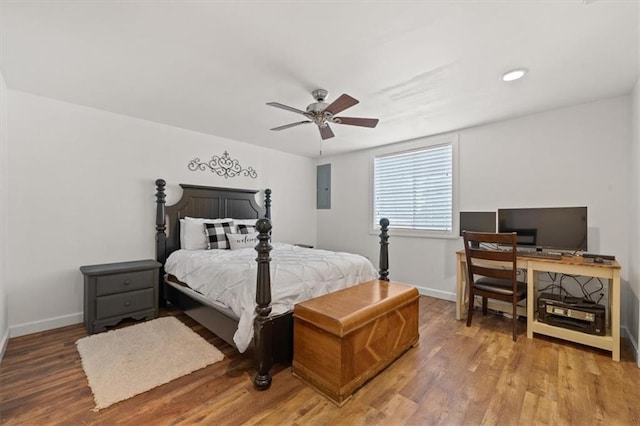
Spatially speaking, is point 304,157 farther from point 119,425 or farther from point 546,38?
point 119,425

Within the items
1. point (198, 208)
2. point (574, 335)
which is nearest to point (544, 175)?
point (574, 335)

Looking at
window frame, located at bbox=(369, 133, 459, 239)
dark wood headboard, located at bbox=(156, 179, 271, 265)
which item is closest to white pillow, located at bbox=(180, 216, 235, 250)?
dark wood headboard, located at bbox=(156, 179, 271, 265)

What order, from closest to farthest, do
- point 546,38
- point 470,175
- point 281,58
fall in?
point 546,38
point 281,58
point 470,175

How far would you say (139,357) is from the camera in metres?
2.36

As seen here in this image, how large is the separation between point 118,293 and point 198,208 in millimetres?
1478

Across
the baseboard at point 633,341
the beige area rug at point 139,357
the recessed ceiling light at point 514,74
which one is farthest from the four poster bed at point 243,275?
the baseboard at point 633,341

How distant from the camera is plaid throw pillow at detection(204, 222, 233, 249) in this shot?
3.75 meters

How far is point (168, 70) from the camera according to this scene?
2350 millimetres

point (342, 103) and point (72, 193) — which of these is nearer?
point (342, 103)

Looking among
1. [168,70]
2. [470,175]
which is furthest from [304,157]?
[168,70]

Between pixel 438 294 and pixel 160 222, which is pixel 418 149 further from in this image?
pixel 160 222

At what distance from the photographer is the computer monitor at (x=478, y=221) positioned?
350 centimetres

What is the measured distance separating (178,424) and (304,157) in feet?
15.3

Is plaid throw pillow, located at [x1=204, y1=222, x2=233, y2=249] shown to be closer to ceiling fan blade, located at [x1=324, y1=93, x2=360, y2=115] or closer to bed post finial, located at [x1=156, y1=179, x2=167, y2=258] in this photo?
bed post finial, located at [x1=156, y1=179, x2=167, y2=258]
